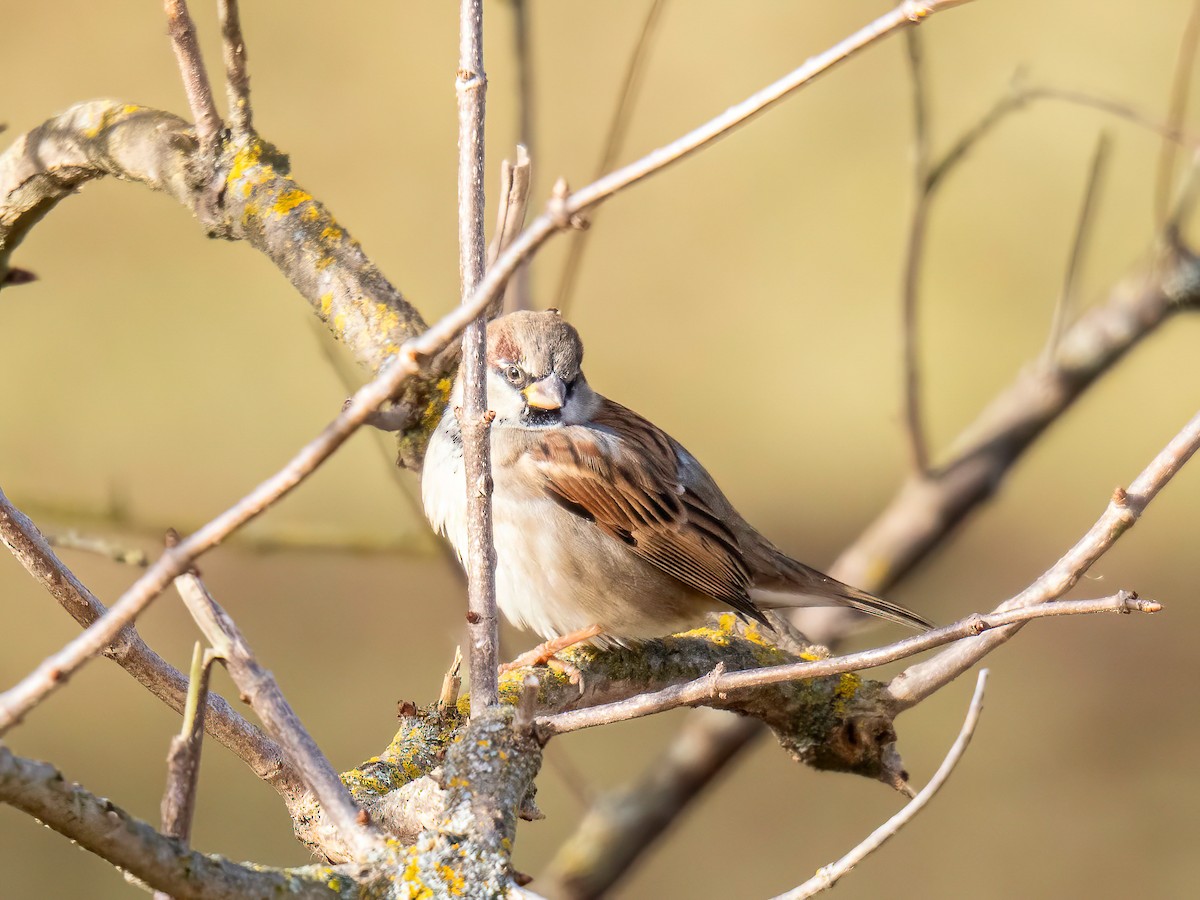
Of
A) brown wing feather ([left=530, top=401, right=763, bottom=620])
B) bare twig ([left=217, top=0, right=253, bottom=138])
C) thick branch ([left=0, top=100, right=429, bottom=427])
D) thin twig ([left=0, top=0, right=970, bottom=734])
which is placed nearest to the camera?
thin twig ([left=0, top=0, right=970, bottom=734])

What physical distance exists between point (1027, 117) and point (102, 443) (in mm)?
4742

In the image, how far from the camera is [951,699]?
199 inches

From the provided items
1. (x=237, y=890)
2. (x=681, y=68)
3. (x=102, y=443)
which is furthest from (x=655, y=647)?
(x=681, y=68)

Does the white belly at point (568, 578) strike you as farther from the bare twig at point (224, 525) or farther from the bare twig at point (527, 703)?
the bare twig at point (224, 525)

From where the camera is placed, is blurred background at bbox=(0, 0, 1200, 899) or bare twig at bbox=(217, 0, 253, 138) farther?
blurred background at bbox=(0, 0, 1200, 899)

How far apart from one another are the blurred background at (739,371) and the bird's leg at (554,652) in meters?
2.14

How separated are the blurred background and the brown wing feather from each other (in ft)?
A: 6.10

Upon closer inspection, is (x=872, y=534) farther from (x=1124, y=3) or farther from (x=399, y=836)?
(x=1124, y=3)

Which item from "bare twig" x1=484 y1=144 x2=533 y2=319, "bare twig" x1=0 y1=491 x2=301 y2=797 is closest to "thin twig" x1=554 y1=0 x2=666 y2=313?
"bare twig" x1=484 y1=144 x2=533 y2=319

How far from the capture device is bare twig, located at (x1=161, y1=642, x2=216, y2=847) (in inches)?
37.9

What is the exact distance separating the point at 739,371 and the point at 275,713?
541 cm

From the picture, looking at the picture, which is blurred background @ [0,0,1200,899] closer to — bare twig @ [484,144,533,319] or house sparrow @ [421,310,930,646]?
house sparrow @ [421,310,930,646]

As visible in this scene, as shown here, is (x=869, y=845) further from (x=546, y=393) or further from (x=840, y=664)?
(x=546, y=393)

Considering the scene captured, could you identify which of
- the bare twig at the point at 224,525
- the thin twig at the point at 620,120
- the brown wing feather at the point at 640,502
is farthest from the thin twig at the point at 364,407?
the brown wing feather at the point at 640,502
